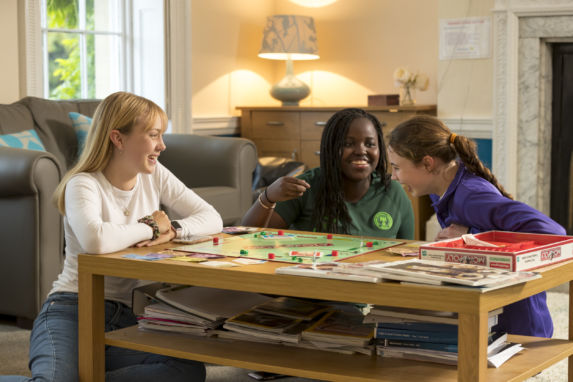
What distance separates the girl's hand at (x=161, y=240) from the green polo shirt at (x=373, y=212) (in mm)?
504

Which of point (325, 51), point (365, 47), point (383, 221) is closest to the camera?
point (383, 221)

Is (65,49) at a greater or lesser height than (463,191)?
greater

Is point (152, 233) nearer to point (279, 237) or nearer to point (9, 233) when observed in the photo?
point (279, 237)

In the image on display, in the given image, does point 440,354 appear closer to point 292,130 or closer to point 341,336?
point 341,336

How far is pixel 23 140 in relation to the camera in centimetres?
347

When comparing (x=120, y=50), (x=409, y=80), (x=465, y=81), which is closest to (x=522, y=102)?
(x=465, y=81)

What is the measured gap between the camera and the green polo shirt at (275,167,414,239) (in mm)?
2357

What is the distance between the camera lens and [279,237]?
2.01 m

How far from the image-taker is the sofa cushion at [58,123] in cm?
374

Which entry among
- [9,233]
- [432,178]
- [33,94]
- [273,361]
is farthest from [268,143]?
[273,361]

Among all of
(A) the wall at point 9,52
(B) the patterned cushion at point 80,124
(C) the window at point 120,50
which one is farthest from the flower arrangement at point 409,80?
(A) the wall at point 9,52

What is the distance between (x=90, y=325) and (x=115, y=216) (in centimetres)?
32

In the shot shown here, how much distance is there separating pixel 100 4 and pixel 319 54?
165 cm

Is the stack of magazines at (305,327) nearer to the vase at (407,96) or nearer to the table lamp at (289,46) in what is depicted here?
the vase at (407,96)
